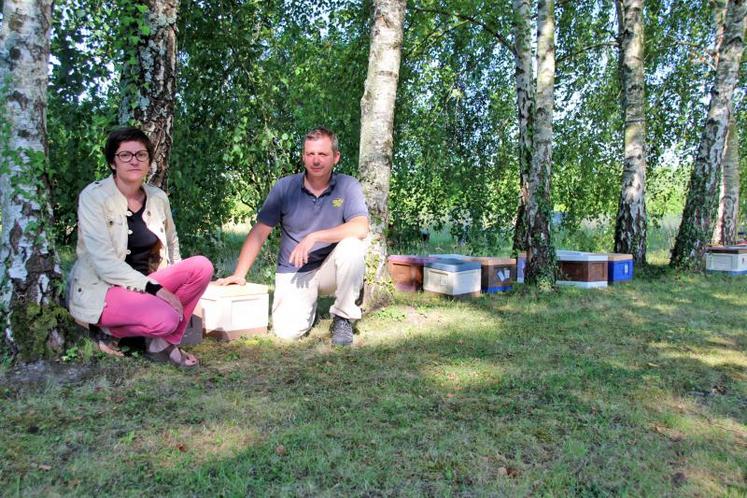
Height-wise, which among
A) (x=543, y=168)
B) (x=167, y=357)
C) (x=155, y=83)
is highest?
(x=155, y=83)

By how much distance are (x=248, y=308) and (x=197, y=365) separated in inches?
31.2

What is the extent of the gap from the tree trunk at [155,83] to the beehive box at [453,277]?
3119 mm

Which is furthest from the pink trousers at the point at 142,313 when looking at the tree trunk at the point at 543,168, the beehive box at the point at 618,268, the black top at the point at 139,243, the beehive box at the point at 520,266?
the beehive box at the point at 618,268

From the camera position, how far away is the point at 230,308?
4.27m

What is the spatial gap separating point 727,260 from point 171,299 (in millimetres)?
8236

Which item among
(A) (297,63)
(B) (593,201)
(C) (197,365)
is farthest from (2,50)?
(B) (593,201)

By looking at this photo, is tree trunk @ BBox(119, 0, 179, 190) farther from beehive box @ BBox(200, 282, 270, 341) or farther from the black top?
beehive box @ BBox(200, 282, 270, 341)

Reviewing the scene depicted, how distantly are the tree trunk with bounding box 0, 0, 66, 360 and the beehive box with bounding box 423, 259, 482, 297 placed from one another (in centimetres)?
385

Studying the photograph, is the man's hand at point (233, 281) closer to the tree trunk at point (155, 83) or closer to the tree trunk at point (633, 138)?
the tree trunk at point (155, 83)

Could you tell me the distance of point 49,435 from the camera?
2.57 meters

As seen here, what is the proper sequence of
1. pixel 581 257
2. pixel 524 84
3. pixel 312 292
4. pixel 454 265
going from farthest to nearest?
1. pixel 524 84
2. pixel 581 257
3. pixel 454 265
4. pixel 312 292

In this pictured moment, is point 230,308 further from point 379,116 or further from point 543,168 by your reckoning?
point 543,168

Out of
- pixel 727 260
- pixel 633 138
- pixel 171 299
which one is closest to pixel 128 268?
pixel 171 299

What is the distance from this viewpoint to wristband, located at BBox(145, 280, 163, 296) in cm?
335
